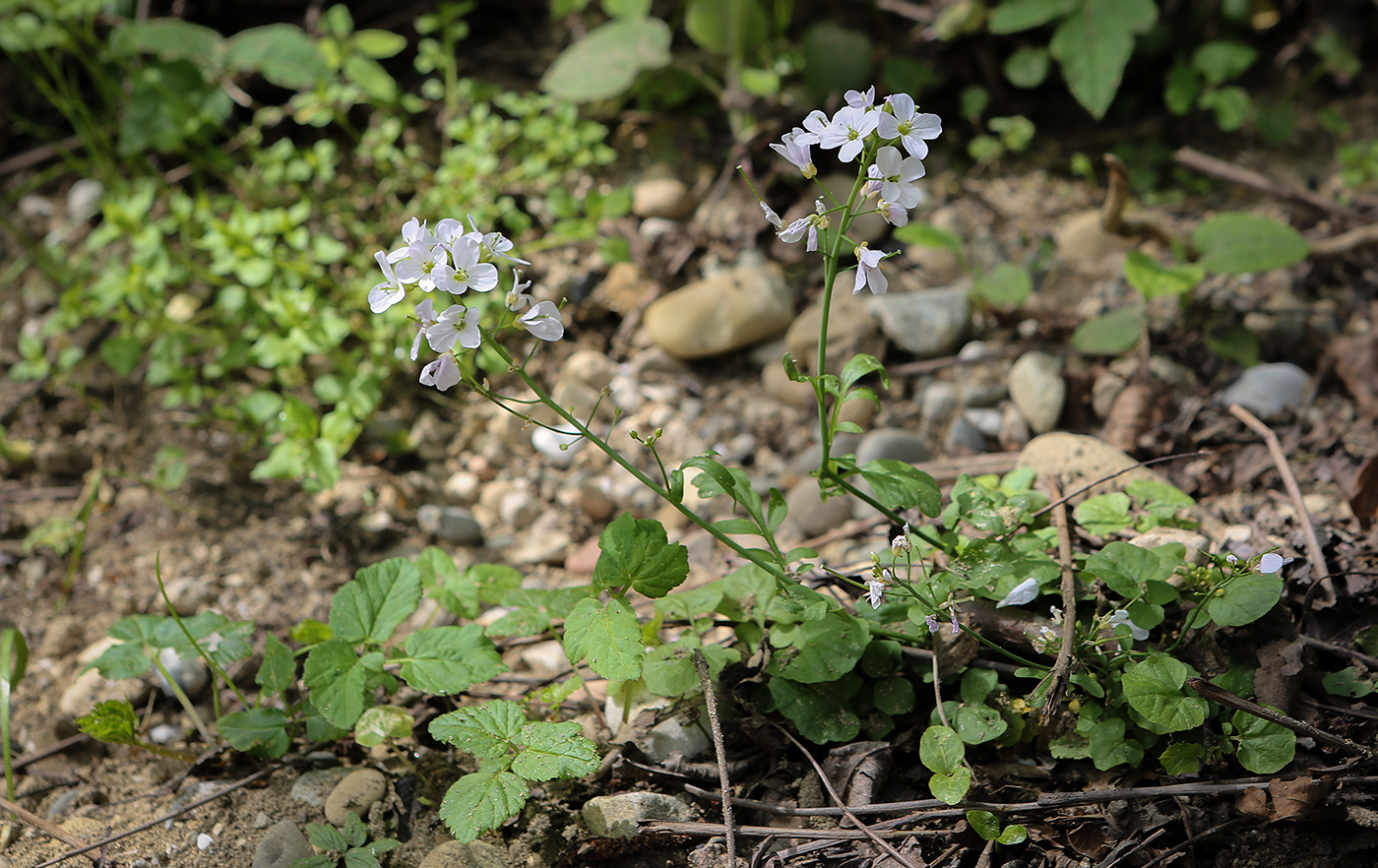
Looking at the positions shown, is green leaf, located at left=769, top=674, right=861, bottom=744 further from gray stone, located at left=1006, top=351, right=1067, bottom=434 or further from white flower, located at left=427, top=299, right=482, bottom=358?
gray stone, located at left=1006, top=351, right=1067, bottom=434

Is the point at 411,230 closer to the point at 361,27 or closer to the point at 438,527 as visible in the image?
the point at 438,527

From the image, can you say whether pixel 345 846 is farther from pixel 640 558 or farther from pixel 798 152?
pixel 798 152

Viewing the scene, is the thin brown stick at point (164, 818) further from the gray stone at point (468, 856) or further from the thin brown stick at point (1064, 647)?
the thin brown stick at point (1064, 647)

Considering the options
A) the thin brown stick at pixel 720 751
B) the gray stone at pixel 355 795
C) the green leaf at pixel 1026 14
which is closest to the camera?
the thin brown stick at pixel 720 751

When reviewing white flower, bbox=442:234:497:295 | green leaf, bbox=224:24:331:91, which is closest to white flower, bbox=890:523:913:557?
white flower, bbox=442:234:497:295

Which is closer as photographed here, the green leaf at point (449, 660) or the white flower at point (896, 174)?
the white flower at point (896, 174)

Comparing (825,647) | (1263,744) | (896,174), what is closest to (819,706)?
(825,647)

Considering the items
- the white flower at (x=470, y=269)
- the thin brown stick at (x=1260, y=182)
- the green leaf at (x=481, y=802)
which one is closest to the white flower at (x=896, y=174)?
the white flower at (x=470, y=269)

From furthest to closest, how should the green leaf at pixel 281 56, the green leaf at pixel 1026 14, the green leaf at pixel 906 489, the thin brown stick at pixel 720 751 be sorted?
the green leaf at pixel 281 56, the green leaf at pixel 1026 14, the green leaf at pixel 906 489, the thin brown stick at pixel 720 751
